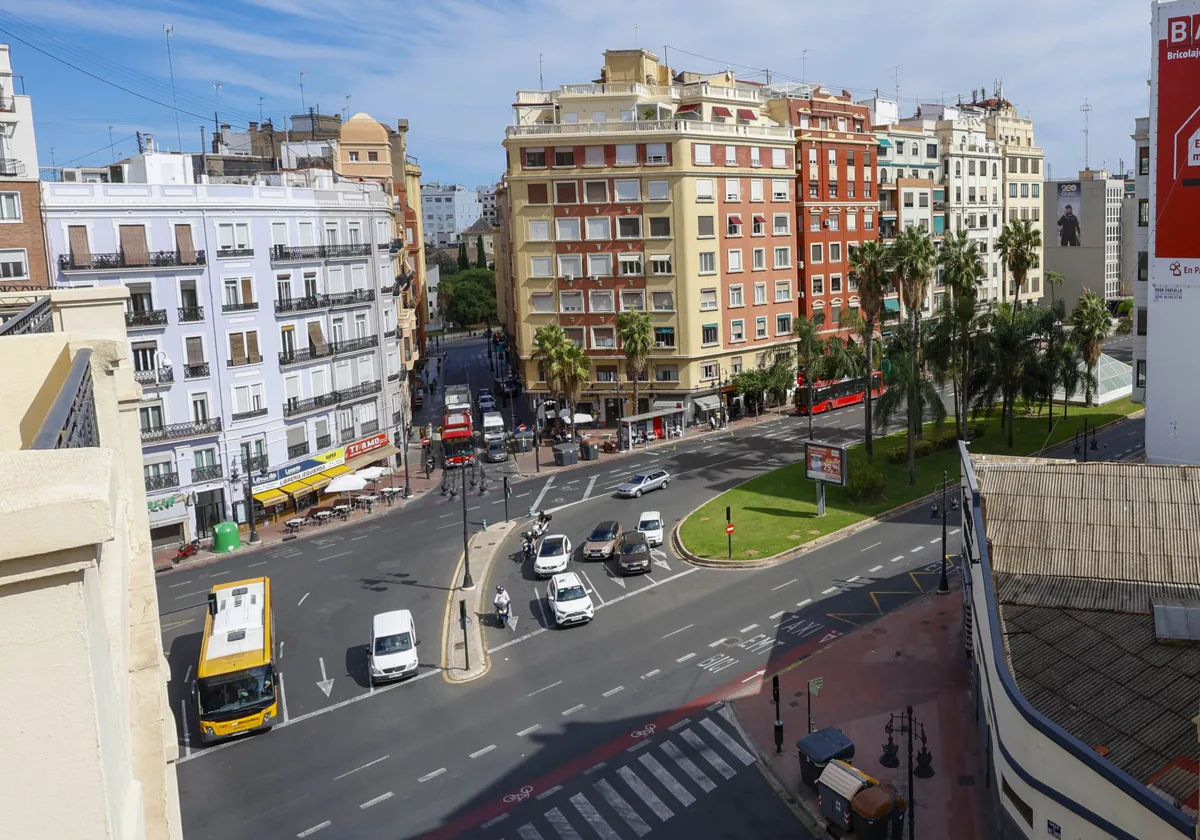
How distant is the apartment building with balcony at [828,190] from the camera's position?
282ft

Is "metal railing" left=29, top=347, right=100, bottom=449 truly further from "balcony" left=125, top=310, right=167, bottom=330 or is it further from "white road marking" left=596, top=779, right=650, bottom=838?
"balcony" left=125, top=310, right=167, bottom=330

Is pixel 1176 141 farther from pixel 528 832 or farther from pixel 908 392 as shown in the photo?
pixel 528 832

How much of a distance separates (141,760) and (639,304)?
239 feet

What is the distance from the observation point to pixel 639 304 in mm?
77375

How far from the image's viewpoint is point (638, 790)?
27484 millimetres

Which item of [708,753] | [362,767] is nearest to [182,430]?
[362,767]

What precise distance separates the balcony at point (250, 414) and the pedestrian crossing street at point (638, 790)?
34.3 metres

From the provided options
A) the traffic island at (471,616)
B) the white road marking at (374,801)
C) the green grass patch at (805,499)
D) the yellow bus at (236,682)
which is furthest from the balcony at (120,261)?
the white road marking at (374,801)

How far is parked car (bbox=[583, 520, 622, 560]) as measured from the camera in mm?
47406

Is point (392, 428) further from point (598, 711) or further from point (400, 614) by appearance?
point (598, 711)

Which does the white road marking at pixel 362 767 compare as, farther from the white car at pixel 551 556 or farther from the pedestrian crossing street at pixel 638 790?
the white car at pixel 551 556

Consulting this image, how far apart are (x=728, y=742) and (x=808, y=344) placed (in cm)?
5431

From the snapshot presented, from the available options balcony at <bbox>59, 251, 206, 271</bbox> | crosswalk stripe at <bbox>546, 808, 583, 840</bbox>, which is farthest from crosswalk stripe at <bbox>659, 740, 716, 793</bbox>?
balcony at <bbox>59, 251, 206, 271</bbox>

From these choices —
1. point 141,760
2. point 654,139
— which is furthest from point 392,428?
point 141,760
